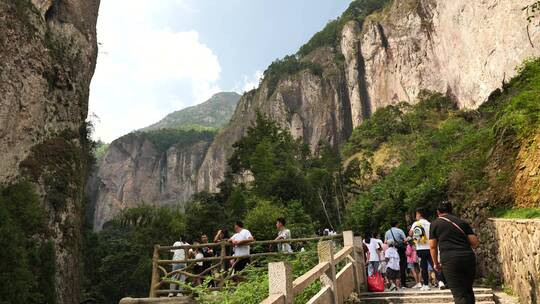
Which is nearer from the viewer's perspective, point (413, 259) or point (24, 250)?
point (413, 259)

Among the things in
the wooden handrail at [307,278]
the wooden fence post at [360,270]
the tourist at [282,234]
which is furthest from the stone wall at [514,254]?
the tourist at [282,234]

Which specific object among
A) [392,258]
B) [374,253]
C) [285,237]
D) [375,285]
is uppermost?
[285,237]

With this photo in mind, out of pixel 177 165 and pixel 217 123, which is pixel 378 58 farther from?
pixel 217 123

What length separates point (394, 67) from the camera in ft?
197

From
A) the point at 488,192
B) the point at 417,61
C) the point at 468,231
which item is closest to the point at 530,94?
the point at 488,192

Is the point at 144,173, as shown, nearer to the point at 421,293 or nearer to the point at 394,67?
the point at 394,67

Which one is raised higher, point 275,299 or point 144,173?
point 144,173

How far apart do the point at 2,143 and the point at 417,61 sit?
4740 cm

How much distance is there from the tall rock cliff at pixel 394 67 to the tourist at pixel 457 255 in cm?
2175

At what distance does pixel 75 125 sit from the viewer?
31344mm

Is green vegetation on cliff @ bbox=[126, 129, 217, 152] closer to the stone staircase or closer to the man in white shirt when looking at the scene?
the man in white shirt

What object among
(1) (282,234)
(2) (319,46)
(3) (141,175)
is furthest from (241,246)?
(3) (141,175)

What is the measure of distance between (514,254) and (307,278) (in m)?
4.33

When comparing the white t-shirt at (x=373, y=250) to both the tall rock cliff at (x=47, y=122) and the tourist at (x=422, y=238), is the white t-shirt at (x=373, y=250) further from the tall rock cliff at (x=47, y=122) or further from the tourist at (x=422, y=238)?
the tall rock cliff at (x=47, y=122)
